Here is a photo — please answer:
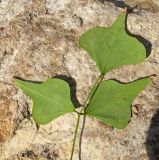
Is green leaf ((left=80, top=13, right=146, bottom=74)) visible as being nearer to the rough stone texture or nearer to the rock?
the rough stone texture

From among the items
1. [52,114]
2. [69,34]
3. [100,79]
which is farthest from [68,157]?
[69,34]

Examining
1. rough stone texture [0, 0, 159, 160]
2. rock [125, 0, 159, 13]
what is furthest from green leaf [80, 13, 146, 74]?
rock [125, 0, 159, 13]

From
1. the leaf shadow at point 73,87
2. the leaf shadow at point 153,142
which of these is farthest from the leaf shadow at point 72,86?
the leaf shadow at point 153,142

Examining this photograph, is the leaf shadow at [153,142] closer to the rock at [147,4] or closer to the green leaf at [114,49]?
the green leaf at [114,49]

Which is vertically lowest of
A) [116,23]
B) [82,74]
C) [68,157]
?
[68,157]

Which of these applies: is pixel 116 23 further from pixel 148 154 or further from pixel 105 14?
pixel 148 154
